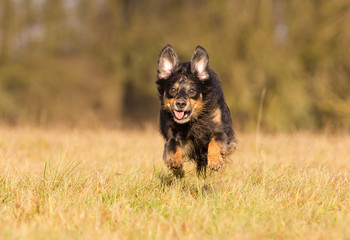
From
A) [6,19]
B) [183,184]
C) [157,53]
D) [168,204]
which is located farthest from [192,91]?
[6,19]

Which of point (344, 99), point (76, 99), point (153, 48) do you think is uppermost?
point (153, 48)

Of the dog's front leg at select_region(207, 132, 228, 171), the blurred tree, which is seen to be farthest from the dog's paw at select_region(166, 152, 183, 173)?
the blurred tree

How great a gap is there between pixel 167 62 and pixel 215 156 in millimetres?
1346

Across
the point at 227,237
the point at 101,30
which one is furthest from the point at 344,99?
the point at 227,237

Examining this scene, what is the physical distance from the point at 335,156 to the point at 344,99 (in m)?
9.57

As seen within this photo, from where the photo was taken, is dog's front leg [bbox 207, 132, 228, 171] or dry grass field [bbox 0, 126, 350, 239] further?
dog's front leg [bbox 207, 132, 228, 171]

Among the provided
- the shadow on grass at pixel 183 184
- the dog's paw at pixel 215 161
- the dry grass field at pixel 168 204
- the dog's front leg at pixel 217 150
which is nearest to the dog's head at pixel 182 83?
the dog's front leg at pixel 217 150

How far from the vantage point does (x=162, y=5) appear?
757 inches

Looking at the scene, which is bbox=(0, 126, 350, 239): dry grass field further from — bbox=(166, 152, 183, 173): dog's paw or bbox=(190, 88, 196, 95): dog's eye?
bbox=(190, 88, 196, 95): dog's eye

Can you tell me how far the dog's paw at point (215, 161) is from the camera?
13.3ft

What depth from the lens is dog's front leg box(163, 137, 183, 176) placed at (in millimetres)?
4191

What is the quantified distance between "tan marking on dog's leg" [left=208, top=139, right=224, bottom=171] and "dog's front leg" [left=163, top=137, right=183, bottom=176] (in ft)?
1.01

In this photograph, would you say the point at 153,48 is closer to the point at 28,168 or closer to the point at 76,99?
the point at 76,99

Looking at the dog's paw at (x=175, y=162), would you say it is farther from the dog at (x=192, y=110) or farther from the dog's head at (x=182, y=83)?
the dog's head at (x=182, y=83)
